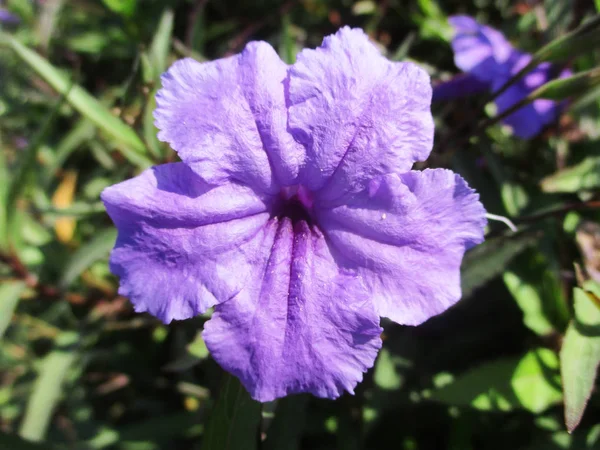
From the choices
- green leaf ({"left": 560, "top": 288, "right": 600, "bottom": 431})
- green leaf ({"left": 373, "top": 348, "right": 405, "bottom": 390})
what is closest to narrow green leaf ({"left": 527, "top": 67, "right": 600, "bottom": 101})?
green leaf ({"left": 560, "top": 288, "right": 600, "bottom": 431})

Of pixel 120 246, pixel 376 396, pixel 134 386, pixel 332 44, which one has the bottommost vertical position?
pixel 134 386

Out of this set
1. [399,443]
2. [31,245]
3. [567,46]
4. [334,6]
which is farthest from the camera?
[334,6]

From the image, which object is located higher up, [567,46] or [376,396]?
[567,46]

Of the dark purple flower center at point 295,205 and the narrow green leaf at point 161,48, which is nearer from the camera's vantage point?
the dark purple flower center at point 295,205

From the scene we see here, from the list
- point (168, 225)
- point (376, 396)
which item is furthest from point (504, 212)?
point (168, 225)

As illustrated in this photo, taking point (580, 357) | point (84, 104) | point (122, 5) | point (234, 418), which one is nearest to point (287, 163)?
point (234, 418)

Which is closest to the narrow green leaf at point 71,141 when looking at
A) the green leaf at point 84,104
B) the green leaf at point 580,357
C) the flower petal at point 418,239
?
the green leaf at point 84,104

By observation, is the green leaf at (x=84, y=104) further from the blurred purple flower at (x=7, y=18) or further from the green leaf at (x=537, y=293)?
the green leaf at (x=537, y=293)

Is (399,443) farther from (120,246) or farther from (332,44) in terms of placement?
(332,44)
